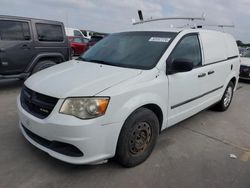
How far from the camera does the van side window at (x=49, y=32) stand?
690cm

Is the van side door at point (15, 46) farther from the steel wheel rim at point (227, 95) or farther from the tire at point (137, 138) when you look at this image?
the steel wheel rim at point (227, 95)

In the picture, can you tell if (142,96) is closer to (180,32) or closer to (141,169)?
(141,169)

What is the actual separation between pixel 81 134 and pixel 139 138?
32.9 inches

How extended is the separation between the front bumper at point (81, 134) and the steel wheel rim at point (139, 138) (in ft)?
0.95

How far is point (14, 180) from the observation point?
271 centimetres

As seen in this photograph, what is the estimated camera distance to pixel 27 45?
21.6 ft

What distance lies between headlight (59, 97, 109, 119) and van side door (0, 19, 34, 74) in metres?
4.48

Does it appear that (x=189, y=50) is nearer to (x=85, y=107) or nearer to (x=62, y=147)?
(x=85, y=107)

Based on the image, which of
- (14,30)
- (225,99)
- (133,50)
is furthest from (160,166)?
(14,30)

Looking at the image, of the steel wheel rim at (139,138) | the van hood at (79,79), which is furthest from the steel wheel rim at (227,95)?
the van hood at (79,79)

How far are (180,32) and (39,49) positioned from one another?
4.45 meters

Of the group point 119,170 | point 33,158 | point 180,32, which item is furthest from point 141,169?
A: point 180,32

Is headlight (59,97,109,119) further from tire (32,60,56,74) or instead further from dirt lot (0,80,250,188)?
tire (32,60,56,74)

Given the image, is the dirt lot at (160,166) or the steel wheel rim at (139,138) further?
the steel wheel rim at (139,138)
